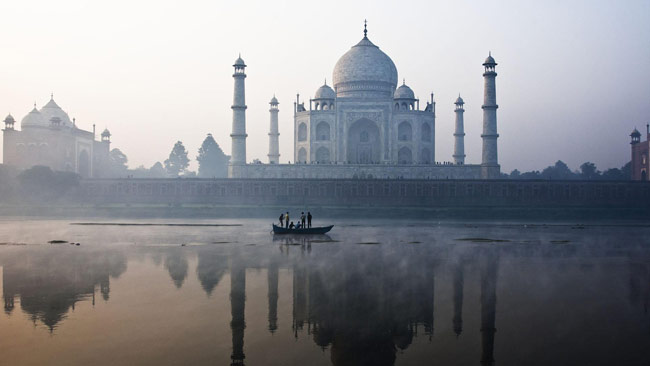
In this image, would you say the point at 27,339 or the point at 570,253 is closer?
the point at 27,339

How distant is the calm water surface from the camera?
768cm

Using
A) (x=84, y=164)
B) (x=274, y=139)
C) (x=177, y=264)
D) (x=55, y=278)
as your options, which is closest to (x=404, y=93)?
(x=274, y=139)

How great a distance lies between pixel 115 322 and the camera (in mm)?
9180

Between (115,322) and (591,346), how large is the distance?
7.06 metres

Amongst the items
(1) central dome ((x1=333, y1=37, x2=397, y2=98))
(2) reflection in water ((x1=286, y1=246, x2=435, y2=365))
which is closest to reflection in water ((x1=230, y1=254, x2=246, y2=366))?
(2) reflection in water ((x1=286, y1=246, x2=435, y2=365))

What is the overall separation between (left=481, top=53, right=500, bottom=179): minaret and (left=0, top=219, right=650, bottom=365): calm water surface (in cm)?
2855

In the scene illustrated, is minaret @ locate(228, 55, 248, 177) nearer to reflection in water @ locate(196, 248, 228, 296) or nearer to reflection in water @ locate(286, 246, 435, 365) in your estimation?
reflection in water @ locate(196, 248, 228, 296)

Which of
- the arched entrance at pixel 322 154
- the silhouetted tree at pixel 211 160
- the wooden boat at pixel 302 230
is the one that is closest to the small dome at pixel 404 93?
the arched entrance at pixel 322 154

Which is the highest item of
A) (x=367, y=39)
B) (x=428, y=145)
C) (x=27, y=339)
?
(x=367, y=39)

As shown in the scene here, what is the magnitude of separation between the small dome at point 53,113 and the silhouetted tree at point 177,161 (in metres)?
32.8

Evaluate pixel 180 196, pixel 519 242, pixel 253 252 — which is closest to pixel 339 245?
pixel 253 252

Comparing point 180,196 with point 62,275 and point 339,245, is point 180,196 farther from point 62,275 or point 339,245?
point 62,275

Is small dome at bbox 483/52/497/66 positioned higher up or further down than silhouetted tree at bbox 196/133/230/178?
higher up

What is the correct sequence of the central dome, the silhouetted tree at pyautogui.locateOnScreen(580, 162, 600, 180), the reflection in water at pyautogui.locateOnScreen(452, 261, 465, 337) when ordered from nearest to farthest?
1. the reflection in water at pyautogui.locateOnScreen(452, 261, 465, 337)
2. the central dome
3. the silhouetted tree at pyautogui.locateOnScreen(580, 162, 600, 180)
